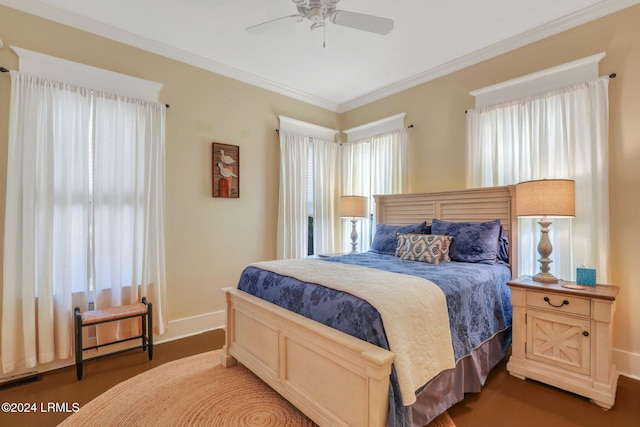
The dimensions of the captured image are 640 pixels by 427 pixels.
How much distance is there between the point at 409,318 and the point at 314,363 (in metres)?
0.60

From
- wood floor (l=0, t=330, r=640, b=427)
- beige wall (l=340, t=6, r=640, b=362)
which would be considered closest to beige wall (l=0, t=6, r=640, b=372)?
beige wall (l=340, t=6, r=640, b=362)

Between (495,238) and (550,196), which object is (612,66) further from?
(495,238)

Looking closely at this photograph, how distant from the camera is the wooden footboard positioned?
4.49ft

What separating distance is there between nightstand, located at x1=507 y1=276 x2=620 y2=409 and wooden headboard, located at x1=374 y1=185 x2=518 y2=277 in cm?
61

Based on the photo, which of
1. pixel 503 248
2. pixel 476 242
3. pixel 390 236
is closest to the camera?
pixel 476 242

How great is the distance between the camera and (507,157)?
2.97m

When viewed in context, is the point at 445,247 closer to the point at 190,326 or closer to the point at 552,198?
the point at 552,198

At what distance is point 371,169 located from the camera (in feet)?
14.0

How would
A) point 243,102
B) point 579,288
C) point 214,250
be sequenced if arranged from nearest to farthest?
point 579,288 < point 214,250 < point 243,102

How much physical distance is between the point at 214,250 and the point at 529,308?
120 inches

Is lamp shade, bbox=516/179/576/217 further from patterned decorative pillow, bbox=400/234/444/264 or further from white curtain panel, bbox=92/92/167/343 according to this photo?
white curtain panel, bbox=92/92/167/343

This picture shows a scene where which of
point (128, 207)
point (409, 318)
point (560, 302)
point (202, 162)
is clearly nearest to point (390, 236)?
point (560, 302)

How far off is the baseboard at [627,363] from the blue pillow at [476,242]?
43.1 inches

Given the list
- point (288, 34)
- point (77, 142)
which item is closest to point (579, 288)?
point (288, 34)
